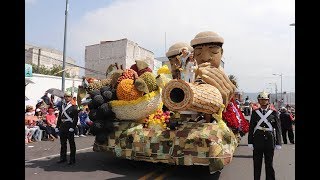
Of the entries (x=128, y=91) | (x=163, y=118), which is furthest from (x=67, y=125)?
(x=163, y=118)

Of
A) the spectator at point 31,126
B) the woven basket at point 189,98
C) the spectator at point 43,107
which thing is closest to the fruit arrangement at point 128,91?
the woven basket at point 189,98

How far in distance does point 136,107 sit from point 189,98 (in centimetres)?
170

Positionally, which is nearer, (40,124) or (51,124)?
(40,124)

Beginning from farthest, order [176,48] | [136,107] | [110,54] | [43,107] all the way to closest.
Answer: [110,54] → [43,107] → [176,48] → [136,107]

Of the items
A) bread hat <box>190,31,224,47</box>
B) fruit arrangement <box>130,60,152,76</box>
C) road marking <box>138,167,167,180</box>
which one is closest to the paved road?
road marking <box>138,167,167,180</box>

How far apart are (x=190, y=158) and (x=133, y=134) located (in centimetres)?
138

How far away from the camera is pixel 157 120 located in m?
7.43

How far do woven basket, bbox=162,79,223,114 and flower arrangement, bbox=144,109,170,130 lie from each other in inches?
49.7

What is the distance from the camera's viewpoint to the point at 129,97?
23.9 ft

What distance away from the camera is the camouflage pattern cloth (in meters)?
6.23

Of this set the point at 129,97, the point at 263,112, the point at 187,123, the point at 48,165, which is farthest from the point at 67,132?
the point at 263,112

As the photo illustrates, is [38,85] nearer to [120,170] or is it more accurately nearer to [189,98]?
[120,170]

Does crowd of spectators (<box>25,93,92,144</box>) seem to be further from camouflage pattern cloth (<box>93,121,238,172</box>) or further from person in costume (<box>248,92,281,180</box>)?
person in costume (<box>248,92,281,180</box>)
